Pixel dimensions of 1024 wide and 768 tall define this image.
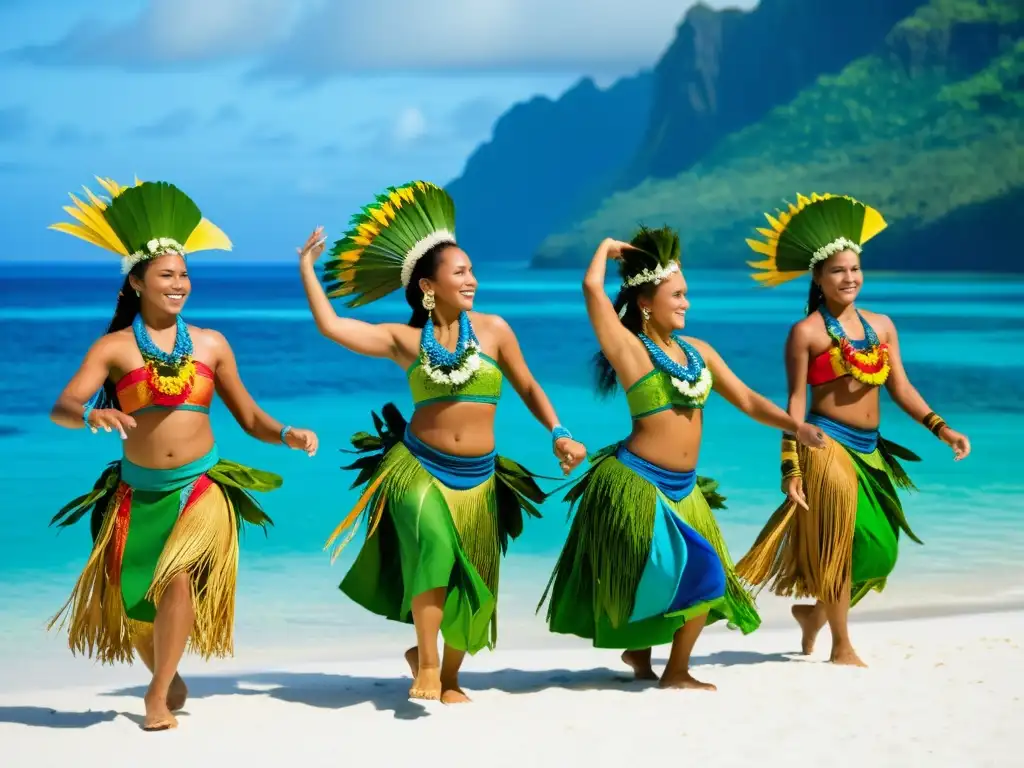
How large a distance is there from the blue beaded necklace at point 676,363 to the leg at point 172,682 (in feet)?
6.08

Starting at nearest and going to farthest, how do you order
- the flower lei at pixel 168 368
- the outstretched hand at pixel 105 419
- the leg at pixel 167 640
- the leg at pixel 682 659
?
the outstretched hand at pixel 105 419 → the leg at pixel 167 640 → the flower lei at pixel 168 368 → the leg at pixel 682 659

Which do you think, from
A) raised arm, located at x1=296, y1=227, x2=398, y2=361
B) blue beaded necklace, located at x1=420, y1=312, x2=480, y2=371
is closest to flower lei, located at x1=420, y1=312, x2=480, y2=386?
blue beaded necklace, located at x1=420, y1=312, x2=480, y2=371

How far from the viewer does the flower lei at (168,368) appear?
5.27 meters

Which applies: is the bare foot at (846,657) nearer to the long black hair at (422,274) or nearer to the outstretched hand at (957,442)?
the outstretched hand at (957,442)

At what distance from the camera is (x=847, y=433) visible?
20.4ft

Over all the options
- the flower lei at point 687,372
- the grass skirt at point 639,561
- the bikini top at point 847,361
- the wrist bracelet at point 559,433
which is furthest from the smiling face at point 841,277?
the wrist bracelet at point 559,433

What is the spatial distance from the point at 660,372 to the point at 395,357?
0.88 m

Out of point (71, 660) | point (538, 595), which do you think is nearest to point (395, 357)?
point (71, 660)

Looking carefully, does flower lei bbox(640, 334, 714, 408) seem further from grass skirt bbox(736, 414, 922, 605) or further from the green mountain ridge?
the green mountain ridge

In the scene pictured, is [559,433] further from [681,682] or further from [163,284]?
[163,284]

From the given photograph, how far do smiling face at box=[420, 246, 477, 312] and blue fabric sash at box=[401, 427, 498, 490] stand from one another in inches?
17.6

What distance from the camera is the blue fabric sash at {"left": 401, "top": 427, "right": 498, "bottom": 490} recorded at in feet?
18.1

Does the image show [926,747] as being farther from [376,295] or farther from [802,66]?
[802,66]

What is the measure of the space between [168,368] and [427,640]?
46.1 inches
